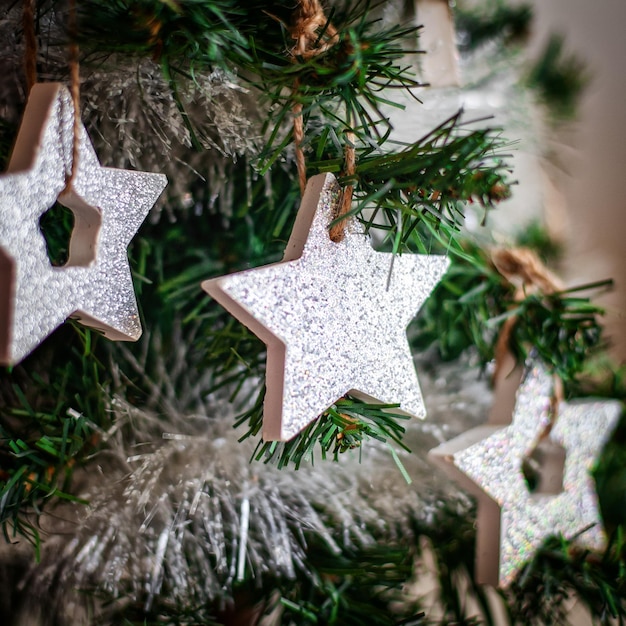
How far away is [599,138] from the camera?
72 centimetres

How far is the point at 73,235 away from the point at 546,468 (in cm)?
40

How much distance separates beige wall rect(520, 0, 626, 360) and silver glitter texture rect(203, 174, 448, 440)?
38 cm

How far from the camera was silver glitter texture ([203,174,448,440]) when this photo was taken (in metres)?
0.32

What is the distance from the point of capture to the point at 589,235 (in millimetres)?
700

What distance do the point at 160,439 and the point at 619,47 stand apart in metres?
0.67

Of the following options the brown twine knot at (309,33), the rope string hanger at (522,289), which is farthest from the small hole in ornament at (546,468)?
the brown twine knot at (309,33)

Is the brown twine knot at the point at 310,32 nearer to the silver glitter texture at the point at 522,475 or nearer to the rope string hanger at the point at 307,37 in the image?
the rope string hanger at the point at 307,37

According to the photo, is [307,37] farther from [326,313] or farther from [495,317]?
[495,317]

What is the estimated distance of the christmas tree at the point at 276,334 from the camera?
1.03 feet

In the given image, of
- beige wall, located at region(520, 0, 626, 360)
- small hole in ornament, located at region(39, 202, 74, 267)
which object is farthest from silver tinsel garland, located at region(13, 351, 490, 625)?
beige wall, located at region(520, 0, 626, 360)

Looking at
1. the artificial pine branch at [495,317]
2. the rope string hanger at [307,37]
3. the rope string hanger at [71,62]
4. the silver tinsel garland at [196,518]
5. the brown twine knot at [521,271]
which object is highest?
the rope string hanger at [307,37]

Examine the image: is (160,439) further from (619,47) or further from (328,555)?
(619,47)

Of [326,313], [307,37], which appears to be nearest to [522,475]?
[326,313]

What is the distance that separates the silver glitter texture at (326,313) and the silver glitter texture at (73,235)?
61mm
